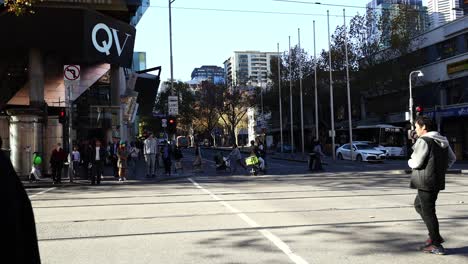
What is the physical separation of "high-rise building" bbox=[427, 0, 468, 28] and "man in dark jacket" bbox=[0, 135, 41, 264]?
43299 mm

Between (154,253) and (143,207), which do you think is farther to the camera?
(143,207)

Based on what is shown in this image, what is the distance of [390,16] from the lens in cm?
4881

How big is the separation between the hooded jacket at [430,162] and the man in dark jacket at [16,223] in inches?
214

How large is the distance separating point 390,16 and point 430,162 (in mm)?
45955

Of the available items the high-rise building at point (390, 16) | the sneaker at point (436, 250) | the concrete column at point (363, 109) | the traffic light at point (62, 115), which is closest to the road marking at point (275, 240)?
the sneaker at point (436, 250)

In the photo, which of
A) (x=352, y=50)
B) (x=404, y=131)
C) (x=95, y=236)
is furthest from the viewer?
(x=352, y=50)

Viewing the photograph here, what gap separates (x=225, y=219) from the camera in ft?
30.8

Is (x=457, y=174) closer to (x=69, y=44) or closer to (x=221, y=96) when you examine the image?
(x=69, y=44)

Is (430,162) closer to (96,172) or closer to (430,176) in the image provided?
(430,176)

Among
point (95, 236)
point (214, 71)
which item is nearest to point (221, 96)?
point (95, 236)

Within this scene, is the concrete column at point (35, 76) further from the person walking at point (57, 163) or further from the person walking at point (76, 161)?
the person walking at point (57, 163)

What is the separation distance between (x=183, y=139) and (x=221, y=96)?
4317cm

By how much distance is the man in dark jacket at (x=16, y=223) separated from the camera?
5.34ft

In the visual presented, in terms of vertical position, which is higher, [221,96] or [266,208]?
[221,96]
